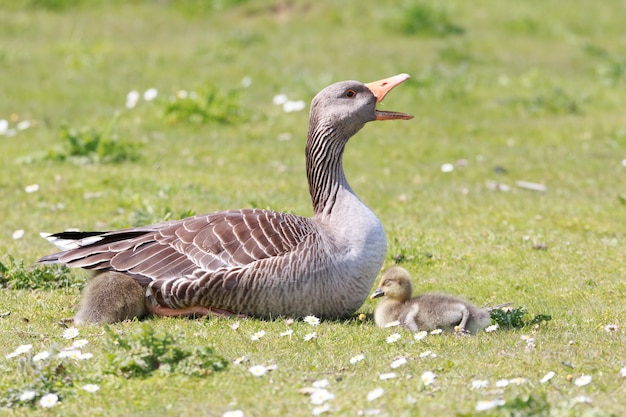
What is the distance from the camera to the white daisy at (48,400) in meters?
→ 6.08

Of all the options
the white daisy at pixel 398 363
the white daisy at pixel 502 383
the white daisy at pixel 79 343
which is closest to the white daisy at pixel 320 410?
the white daisy at pixel 398 363

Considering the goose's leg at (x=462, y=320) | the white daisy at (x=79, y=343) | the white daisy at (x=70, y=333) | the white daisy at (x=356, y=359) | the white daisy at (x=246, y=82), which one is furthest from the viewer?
the white daisy at (x=246, y=82)

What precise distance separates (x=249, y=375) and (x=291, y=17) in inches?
758

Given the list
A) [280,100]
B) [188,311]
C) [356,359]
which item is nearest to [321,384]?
[356,359]

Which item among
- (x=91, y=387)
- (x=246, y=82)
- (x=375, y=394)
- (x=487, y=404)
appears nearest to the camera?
(x=487, y=404)

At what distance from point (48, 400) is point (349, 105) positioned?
373cm

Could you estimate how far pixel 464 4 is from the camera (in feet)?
85.0

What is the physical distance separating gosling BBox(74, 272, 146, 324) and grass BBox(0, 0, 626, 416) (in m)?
0.19

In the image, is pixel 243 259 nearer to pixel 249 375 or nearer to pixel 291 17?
pixel 249 375

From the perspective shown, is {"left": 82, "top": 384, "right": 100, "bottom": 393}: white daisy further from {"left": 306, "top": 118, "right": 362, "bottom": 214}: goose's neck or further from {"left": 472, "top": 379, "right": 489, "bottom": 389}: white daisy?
{"left": 306, "top": 118, "right": 362, "bottom": 214}: goose's neck

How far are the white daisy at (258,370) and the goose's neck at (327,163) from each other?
7.52ft

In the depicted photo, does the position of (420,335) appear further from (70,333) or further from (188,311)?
(70,333)

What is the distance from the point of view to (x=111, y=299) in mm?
7855

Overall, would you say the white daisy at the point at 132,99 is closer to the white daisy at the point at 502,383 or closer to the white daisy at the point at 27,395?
the white daisy at the point at 27,395
